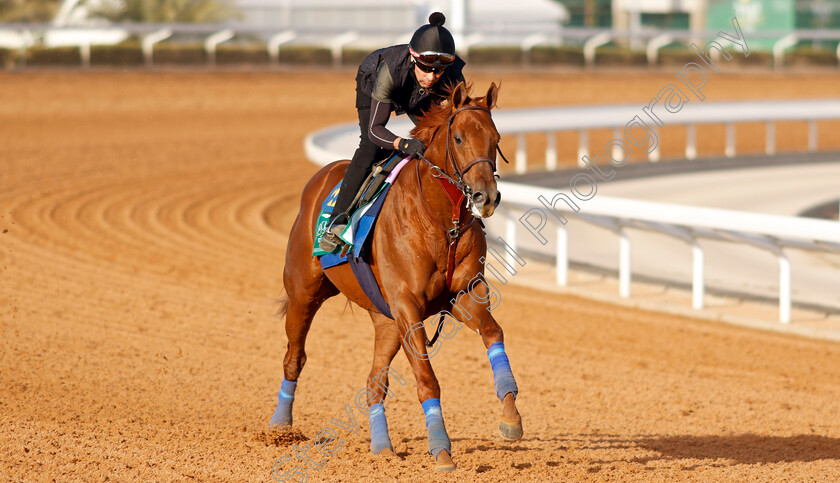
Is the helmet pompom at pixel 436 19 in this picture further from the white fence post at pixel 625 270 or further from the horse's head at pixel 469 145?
the white fence post at pixel 625 270

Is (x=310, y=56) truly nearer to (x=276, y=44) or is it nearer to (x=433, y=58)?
(x=276, y=44)

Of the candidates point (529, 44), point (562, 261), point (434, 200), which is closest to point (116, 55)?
point (529, 44)

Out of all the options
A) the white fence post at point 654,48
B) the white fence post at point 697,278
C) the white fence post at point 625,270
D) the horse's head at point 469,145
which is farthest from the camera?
the white fence post at point 654,48

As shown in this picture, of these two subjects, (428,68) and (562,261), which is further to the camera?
(562,261)

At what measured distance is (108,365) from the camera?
22.2 feet

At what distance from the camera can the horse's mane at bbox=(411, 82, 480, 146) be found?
15.5ft

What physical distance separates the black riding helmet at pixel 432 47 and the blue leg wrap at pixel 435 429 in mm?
1552

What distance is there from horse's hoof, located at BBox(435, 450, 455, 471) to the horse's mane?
1.42 m

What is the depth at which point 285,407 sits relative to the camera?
567 cm

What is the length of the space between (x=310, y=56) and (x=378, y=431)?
69.0ft

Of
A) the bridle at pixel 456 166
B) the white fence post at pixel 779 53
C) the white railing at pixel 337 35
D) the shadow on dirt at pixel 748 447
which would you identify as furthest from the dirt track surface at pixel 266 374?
the white fence post at pixel 779 53

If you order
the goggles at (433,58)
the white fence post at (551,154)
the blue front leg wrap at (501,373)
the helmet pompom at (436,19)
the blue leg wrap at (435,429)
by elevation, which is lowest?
the white fence post at (551,154)

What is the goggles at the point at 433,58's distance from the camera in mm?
4719

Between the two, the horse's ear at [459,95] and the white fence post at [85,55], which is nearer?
the horse's ear at [459,95]
